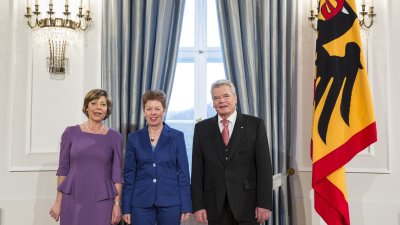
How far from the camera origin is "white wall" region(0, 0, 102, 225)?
290 cm

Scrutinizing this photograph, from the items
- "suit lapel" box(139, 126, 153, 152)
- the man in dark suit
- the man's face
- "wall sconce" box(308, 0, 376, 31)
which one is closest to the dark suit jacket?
the man in dark suit

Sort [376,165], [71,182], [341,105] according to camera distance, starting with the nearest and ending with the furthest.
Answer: [71,182] < [341,105] < [376,165]

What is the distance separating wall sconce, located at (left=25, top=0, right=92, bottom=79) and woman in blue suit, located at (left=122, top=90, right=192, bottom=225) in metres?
0.97

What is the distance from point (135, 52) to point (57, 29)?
23.1 inches

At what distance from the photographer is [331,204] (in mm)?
Result: 2562

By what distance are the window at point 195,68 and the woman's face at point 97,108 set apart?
81cm

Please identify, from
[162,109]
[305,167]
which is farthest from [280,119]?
[162,109]

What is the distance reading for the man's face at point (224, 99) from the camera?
7.50 feet

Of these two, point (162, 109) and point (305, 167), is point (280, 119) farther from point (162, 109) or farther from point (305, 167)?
point (162, 109)

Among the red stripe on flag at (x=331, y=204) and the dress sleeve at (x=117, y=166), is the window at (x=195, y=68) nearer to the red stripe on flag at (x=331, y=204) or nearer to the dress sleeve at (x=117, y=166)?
the dress sleeve at (x=117, y=166)

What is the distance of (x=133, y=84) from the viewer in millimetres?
2891

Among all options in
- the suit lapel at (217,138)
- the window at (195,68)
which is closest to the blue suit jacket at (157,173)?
the suit lapel at (217,138)

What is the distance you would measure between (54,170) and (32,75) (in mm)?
725

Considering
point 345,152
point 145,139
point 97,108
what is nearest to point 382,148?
point 345,152
